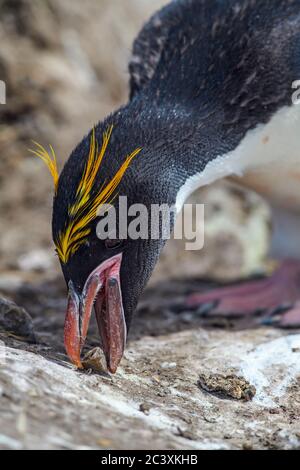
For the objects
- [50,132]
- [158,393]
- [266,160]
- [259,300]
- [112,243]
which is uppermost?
[50,132]

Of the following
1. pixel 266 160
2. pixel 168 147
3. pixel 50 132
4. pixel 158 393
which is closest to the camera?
pixel 158 393

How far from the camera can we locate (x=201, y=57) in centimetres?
450

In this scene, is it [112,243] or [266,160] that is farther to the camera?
[266,160]

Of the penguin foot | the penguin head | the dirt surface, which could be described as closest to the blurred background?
the penguin foot

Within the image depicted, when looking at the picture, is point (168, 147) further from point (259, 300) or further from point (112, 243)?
point (259, 300)

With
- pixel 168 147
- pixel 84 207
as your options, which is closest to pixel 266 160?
pixel 168 147

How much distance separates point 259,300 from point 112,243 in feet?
6.85

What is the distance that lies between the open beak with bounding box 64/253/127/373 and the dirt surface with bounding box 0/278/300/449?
3.9 inches

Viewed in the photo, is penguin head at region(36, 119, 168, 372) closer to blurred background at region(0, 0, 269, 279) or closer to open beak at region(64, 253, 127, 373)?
open beak at region(64, 253, 127, 373)

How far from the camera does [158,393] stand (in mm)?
3551

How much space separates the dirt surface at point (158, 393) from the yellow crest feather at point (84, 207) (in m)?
0.50

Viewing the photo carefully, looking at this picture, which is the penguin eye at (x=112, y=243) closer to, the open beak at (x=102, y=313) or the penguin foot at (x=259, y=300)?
the open beak at (x=102, y=313)

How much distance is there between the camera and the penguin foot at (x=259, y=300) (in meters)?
5.13

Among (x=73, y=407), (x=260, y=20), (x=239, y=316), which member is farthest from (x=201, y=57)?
(x=73, y=407)
